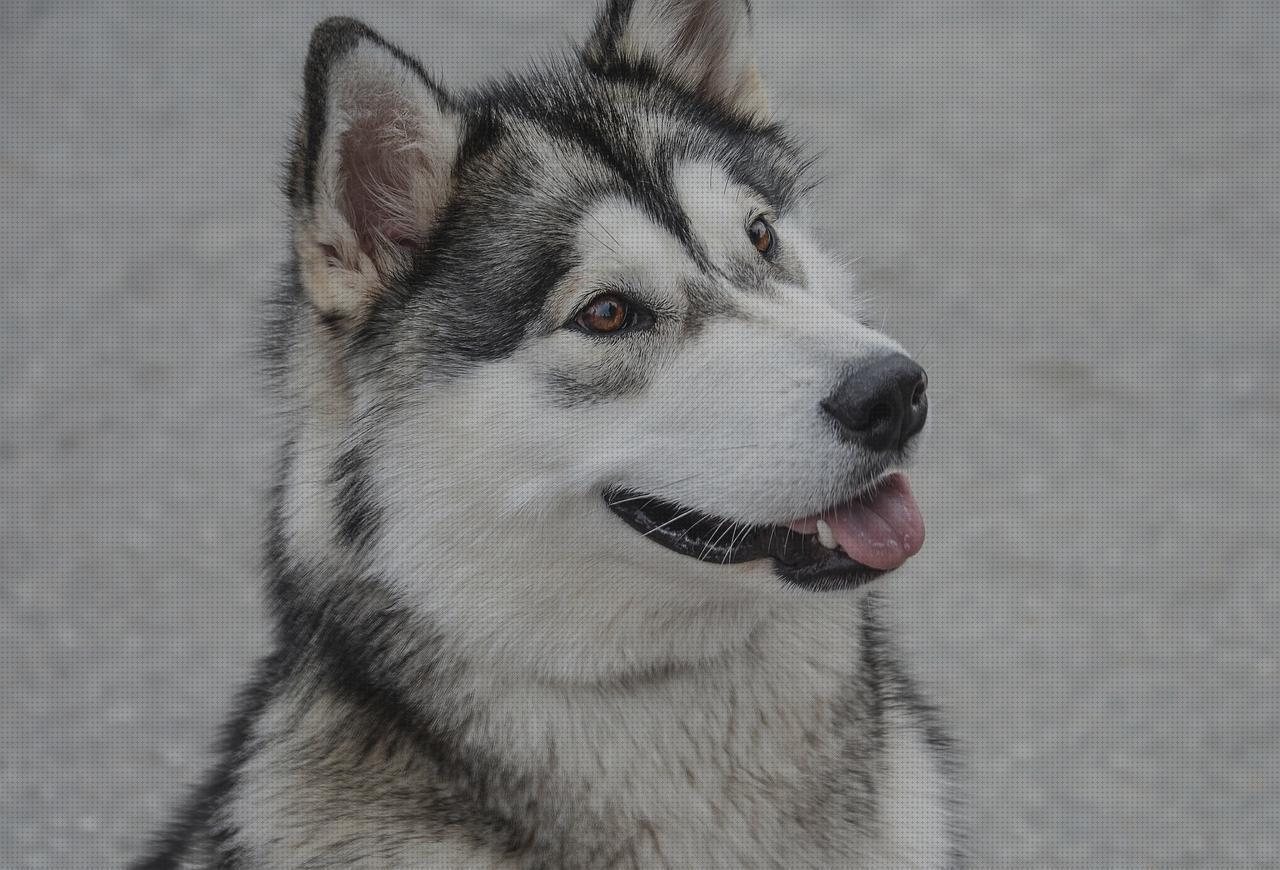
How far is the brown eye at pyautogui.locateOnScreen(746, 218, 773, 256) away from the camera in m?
3.16

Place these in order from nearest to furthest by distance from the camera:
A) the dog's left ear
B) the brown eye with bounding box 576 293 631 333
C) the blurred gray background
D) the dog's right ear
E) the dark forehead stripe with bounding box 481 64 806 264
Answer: the dog's right ear < the brown eye with bounding box 576 293 631 333 < the dark forehead stripe with bounding box 481 64 806 264 < the dog's left ear < the blurred gray background

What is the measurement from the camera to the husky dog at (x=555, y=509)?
2.76 meters

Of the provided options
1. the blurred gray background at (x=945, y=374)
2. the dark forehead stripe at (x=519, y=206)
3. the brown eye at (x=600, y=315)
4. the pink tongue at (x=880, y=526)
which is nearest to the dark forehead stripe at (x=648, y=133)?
the dark forehead stripe at (x=519, y=206)

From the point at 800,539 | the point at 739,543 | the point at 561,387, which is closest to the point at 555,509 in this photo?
the point at 561,387

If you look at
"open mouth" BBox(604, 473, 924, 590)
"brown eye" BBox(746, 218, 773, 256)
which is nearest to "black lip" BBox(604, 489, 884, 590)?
"open mouth" BBox(604, 473, 924, 590)

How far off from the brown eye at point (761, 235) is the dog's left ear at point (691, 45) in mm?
508

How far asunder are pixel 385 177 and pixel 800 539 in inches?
48.7

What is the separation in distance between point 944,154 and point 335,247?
6.70 m

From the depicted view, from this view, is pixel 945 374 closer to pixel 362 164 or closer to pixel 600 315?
pixel 600 315

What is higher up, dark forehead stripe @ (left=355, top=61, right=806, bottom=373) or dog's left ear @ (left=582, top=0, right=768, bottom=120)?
dog's left ear @ (left=582, top=0, right=768, bottom=120)

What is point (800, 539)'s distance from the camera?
284 cm

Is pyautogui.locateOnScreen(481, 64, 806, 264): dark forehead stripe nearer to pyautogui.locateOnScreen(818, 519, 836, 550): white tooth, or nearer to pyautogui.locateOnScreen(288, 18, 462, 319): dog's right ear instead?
pyautogui.locateOnScreen(288, 18, 462, 319): dog's right ear

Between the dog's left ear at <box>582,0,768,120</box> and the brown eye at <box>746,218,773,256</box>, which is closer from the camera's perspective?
the brown eye at <box>746,218,773,256</box>

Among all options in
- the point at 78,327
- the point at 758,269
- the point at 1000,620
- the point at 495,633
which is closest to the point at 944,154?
the point at 1000,620
